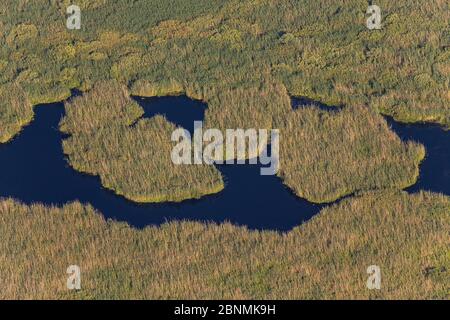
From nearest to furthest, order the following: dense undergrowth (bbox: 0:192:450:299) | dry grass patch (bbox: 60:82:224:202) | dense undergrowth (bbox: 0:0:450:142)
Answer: dense undergrowth (bbox: 0:192:450:299), dry grass patch (bbox: 60:82:224:202), dense undergrowth (bbox: 0:0:450:142)

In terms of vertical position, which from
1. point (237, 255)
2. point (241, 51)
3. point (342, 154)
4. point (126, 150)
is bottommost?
point (237, 255)

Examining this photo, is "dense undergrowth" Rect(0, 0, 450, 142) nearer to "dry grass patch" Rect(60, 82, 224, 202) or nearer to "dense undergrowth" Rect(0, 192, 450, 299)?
"dry grass patch" Rect(60, 82, 224, 202)

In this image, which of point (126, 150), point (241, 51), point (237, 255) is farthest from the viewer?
point (241, 51)

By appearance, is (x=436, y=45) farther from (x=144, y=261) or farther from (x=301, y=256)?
(x=144, y=261)

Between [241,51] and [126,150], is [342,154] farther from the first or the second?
[241,51]

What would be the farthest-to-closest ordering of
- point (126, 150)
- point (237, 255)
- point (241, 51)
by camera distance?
point (241, 51), point (126, 150), point (237, 255)

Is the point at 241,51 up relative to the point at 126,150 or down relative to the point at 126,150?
up

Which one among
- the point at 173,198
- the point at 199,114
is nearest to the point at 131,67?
the point at 199,114

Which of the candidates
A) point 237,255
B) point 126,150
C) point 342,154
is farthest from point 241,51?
point 237,255

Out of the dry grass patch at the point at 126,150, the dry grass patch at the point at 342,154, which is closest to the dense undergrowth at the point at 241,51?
the dry grass patch at the point at 342,154

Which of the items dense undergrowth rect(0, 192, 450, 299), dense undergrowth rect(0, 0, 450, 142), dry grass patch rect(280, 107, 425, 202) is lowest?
dense undergrowth rect(0, 192, 450, 299)

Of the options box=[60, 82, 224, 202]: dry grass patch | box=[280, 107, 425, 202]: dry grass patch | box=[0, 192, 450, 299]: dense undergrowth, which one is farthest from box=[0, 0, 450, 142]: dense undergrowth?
box=[0, 192, 450, 299]: dense undergrowth
